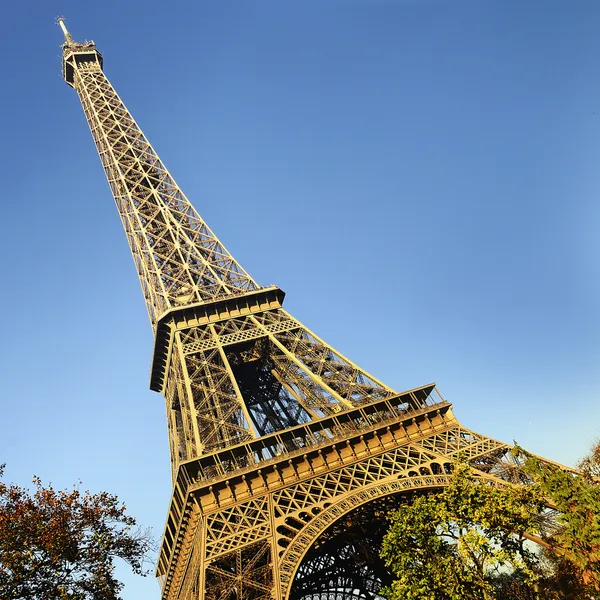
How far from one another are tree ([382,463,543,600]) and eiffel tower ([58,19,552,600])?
7.80ft

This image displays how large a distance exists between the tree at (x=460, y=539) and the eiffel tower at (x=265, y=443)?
2376 mm

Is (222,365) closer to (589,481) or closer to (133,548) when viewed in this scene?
(133,548)

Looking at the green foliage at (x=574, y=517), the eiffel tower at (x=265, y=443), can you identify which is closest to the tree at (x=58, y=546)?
the eiffel tower at (x=265, y=443)

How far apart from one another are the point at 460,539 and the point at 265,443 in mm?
9331

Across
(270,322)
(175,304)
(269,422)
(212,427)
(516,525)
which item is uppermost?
(175,304)

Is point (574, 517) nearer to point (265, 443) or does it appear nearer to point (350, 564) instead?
point (265, 443)

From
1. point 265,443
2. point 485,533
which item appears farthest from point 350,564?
point 485,533

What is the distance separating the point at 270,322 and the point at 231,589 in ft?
56.7

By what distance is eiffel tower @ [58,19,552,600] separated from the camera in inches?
842

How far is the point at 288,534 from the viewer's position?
71.0ft

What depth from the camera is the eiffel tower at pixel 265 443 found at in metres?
21.4

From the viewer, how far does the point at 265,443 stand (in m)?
24.6

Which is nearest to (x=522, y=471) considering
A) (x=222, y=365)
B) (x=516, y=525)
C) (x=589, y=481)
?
(x=589, y=481)

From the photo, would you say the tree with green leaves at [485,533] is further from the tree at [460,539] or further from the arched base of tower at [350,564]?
the arched base of tower at [350,564]
